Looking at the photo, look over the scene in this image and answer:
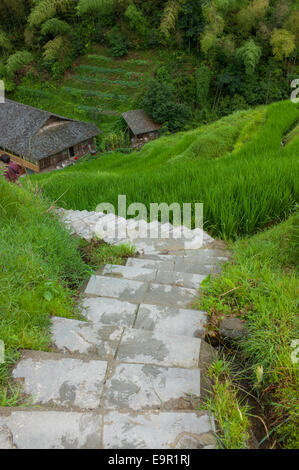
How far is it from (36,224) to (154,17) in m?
30.4

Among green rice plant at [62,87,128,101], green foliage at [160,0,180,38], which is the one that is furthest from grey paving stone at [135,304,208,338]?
green foliage at [160,0,180,38]

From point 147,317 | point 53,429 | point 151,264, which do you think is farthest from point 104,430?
point 151,264

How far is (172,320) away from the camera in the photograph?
2.27m

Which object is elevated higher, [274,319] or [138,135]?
[274,319]

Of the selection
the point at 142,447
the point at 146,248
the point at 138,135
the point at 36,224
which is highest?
the point at 36,224

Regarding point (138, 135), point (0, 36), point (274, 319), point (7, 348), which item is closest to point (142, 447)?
point (7, 348)

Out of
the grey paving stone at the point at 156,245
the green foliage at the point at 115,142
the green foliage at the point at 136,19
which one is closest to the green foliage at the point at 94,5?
the green foliage at the point at 136,19

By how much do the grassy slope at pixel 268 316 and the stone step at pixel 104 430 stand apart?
135mm

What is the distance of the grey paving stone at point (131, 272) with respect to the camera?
288 centimetres

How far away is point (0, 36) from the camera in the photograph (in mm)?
28375

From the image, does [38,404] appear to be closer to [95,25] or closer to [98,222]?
[98,222]

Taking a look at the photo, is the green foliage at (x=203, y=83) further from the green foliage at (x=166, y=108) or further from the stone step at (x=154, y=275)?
the stone step at (x=154, y=275)

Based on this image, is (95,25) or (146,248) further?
(95,25)

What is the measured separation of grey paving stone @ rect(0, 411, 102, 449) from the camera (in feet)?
4.60
